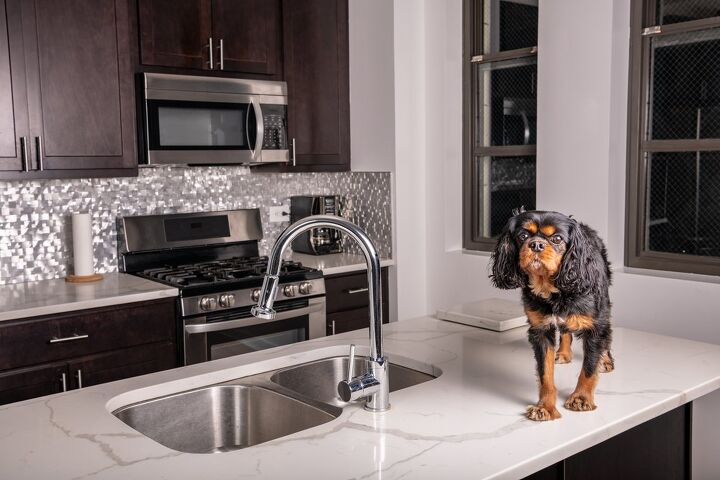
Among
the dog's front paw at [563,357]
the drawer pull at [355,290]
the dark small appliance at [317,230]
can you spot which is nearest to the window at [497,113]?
the drawer pull at [355,290]

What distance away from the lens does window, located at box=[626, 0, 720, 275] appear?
303cm

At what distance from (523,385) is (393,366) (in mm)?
418

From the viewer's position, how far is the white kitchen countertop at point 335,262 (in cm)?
383

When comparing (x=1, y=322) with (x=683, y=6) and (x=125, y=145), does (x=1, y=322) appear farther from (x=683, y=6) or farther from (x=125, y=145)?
(x=683, y=6)

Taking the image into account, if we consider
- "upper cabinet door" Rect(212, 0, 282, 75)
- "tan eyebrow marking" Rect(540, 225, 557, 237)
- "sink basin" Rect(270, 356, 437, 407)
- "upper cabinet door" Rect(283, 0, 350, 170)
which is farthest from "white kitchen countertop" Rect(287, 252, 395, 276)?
"tan eyebrow marking" Rect(540, 225, 557, 237)

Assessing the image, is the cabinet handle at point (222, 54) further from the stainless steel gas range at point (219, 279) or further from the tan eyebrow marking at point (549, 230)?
the tan eyebrow marking at point (549, 230)

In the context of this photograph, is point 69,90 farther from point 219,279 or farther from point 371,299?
point 371,299

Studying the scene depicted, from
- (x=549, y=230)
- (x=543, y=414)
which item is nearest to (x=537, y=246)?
(x=549, y=230)

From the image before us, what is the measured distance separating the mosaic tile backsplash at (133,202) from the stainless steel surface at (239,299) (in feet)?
1.83

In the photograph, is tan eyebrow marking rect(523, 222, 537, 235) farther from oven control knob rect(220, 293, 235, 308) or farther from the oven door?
oven control knob rect(220, 293, 235, 308)

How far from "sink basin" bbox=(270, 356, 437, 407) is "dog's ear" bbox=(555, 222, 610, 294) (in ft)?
1.90

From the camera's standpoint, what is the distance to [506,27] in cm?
382

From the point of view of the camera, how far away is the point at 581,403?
1.64 m

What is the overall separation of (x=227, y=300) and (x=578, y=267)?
212 cm
